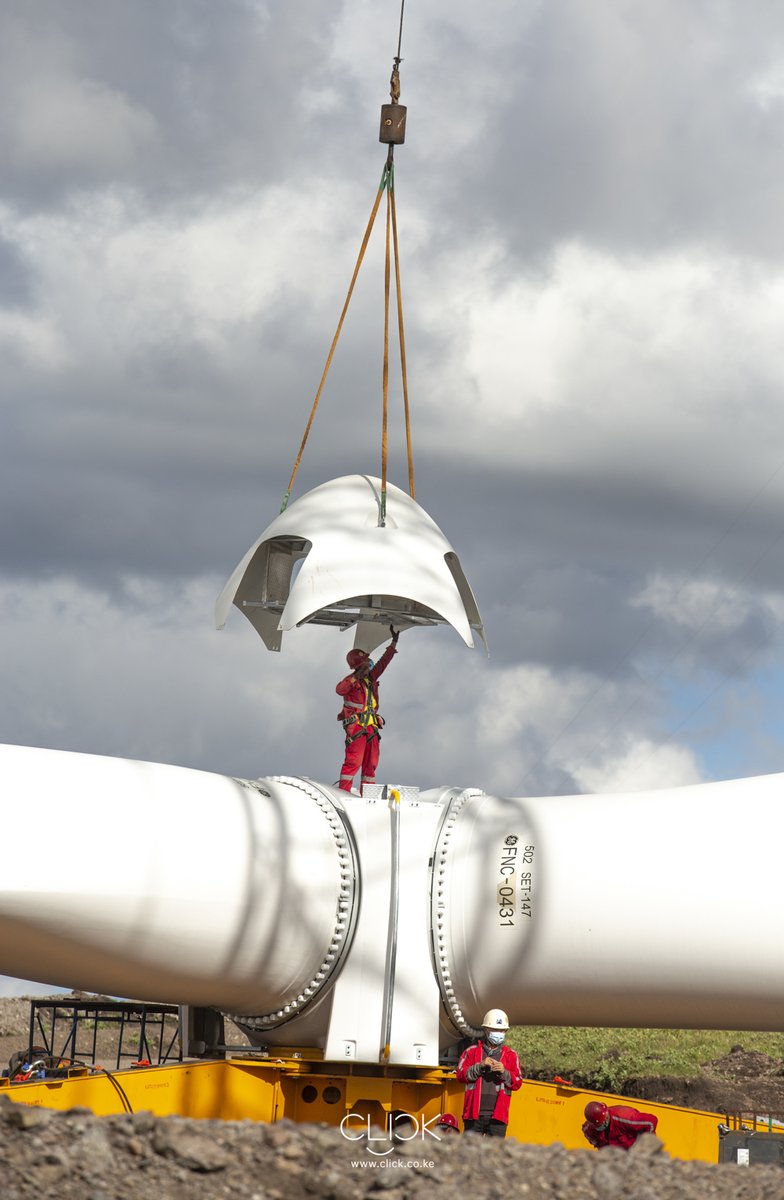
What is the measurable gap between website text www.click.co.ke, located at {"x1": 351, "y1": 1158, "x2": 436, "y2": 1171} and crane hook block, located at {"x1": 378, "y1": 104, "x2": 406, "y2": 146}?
10.5 m

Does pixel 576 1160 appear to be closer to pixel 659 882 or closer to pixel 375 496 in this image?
pixel 659 882

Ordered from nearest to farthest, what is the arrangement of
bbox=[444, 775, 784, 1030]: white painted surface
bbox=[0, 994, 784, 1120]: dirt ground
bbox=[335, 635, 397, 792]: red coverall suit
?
bbox=[444, 775, 784, 1030]: white painted surface → bbox=[335, 635, 397, 792]: red coverall suit → bbox=[0, 994, 784, 1120]: dirt ground

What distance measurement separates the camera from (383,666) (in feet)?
45.1

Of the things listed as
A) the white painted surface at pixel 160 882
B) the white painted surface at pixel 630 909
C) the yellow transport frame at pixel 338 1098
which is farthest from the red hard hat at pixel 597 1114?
the white painted surface at pixel 160 882

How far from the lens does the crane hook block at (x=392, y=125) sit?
15.3 metres

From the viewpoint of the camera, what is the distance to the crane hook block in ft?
50.2

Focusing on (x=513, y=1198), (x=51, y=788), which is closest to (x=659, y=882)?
(x=513, y=1198)

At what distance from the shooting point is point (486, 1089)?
1102cm

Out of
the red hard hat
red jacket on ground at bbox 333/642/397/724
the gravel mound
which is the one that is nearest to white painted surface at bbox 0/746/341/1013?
red jacket on ground at bbox 333/642/397/724

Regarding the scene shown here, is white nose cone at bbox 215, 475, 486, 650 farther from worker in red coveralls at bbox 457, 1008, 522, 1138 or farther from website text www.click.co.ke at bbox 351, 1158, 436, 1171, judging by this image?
website text www.click.co.ke at bbox 351, 1158, 436, 1171

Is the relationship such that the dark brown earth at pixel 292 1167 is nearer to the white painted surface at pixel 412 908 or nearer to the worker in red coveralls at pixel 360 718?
the white painted surface at pixel 412 908

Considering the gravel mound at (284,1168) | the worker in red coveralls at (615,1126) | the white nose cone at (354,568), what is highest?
the white nose cone at (354,568)

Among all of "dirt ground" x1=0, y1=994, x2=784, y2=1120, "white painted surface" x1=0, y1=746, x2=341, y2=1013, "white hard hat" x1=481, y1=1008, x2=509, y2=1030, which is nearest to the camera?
"white painted surface" x1=0, y1=746, x2=341, y2=1013

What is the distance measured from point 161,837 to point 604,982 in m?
3.80
